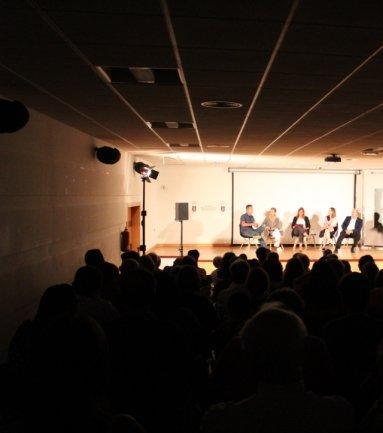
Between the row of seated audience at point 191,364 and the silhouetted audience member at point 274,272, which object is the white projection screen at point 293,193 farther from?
the row of seated audience at point 191,364

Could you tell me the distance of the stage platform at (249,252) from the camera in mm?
12302

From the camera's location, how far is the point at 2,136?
4.20 metres

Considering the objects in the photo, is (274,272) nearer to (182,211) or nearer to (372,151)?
(372,151)

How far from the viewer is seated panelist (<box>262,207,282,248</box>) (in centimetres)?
1388

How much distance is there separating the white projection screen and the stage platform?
0.95m

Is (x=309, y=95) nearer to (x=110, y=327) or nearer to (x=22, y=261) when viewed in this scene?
(x=110, y=327)

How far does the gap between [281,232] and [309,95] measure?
10977 mm

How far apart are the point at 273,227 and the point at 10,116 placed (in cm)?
1117

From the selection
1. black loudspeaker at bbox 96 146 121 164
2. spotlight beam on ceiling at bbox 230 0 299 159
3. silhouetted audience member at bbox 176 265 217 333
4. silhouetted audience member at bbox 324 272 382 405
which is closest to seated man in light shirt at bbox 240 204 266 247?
black loudspeaker at bbox 96 146 121 164

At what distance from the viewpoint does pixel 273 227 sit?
13992 millimetres

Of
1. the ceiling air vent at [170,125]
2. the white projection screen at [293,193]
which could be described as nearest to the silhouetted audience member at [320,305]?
the ceiling air vent at [170,125]

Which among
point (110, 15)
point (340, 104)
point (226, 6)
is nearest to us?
point (226, 6)

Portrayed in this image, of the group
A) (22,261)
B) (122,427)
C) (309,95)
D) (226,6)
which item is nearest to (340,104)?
(309,95)

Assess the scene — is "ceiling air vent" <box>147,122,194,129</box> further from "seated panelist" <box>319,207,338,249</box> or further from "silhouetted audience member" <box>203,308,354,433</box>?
"seated panelist" <box>319,207,338,249</box>
